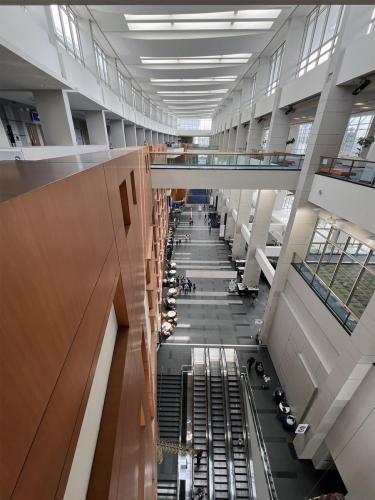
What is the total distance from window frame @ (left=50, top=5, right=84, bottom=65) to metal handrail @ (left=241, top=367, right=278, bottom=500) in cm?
1560

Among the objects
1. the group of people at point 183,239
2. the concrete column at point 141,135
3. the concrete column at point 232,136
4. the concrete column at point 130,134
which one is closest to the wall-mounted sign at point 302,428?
the group of people at point 183,239

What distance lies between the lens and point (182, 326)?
13.6 meters

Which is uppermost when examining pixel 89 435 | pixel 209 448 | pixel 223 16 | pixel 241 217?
pixel 223 16

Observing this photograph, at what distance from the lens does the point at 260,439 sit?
29.0ft

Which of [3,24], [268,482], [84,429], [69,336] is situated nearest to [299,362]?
[268,482]

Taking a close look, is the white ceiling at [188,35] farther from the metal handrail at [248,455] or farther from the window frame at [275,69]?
the metal handrail at [248,455]

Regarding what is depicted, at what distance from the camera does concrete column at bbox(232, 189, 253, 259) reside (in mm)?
17125

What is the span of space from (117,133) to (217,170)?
9.58m

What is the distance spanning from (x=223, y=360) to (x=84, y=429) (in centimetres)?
1100

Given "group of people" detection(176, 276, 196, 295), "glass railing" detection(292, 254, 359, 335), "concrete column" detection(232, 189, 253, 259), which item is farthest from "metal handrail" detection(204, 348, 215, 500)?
"concrete column" detection(232, 189, 253, 259)

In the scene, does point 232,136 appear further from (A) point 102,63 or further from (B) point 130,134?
(A) point 102,63

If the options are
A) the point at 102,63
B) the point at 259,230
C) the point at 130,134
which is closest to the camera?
the point at 259,230

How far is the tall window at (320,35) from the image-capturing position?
9571mm

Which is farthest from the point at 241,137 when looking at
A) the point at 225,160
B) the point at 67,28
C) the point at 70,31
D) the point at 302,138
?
the point at 67,28
